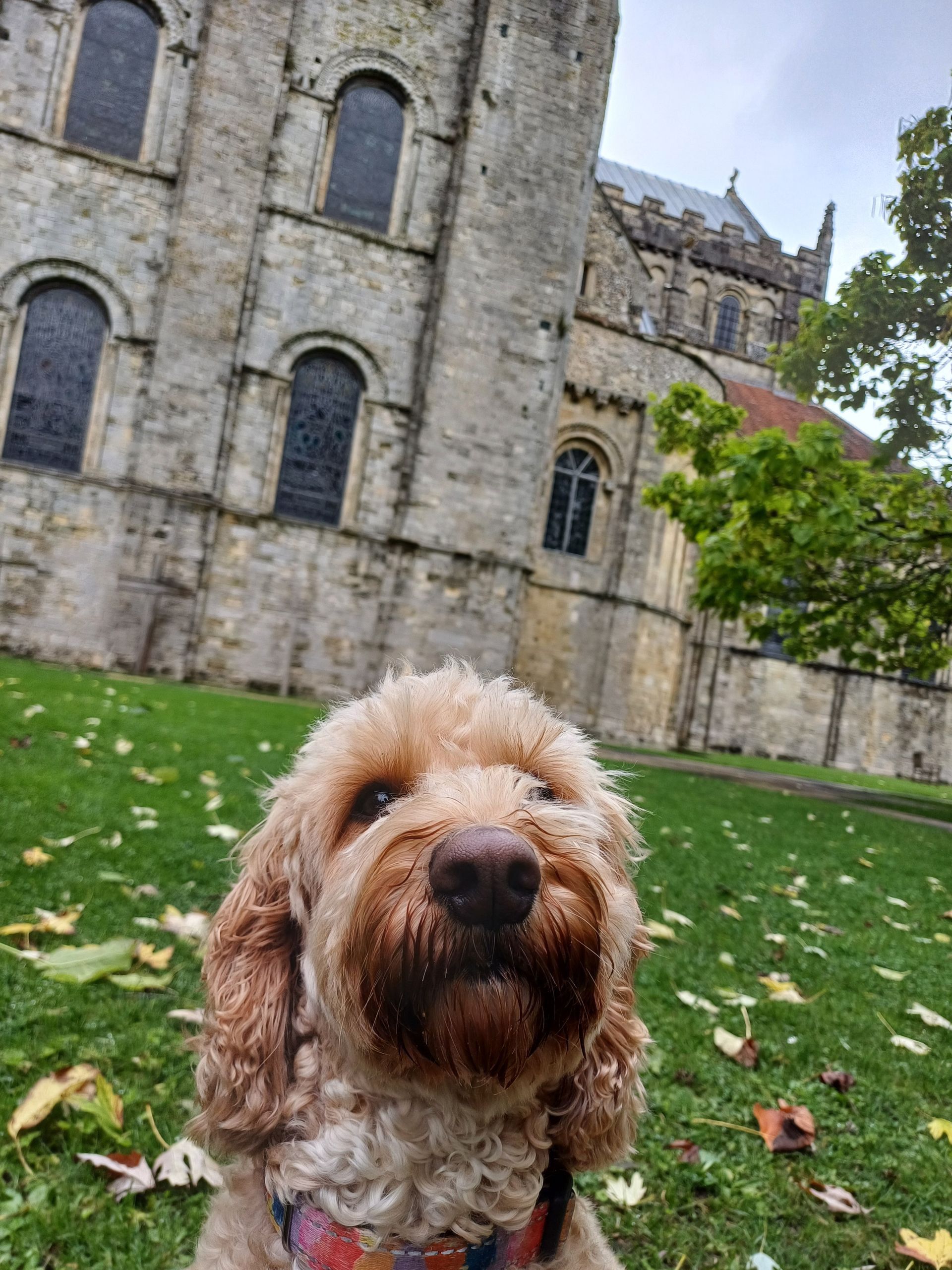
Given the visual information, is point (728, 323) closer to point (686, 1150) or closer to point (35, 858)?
point (35, 858)

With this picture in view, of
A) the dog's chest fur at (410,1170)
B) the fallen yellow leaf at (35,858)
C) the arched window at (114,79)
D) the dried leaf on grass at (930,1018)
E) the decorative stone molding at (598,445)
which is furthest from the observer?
the decorative stone molding at (598,445)

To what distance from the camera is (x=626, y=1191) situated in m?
2.04

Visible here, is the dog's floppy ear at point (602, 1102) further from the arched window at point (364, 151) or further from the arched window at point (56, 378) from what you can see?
the arched window at point (364, 151)

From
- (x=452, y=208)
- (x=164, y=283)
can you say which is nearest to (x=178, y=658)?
(x=164, y=283)

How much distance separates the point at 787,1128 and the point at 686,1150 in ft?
1.10

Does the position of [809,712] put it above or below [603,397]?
below

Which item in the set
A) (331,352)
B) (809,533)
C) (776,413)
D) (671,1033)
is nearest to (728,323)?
(776,413)

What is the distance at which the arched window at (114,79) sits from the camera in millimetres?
14836

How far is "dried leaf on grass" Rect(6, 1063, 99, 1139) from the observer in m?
1.96

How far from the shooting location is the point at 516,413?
653 inches

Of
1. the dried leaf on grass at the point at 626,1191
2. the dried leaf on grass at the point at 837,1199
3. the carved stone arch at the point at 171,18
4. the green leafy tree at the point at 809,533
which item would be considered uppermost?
the carved stone arch at the point at 171,18

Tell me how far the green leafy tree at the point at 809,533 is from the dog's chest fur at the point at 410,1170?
8767mm

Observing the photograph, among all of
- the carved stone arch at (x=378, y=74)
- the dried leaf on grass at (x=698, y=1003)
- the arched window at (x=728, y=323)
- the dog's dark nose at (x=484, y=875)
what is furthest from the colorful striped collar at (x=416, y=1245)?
the arched window at (x=728, y=323)

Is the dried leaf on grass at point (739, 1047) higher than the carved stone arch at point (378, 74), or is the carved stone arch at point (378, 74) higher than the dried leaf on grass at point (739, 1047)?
the carved stone arch at point (378, 74)
